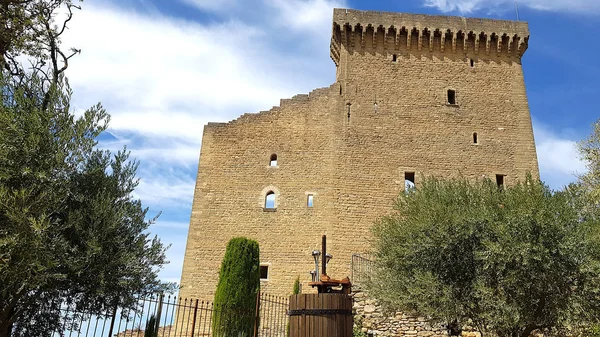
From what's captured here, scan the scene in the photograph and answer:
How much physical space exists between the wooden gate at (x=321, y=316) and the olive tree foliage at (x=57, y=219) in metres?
3.79

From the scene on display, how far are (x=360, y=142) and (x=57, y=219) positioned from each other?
12463 mm

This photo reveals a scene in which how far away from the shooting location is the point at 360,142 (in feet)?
61.1

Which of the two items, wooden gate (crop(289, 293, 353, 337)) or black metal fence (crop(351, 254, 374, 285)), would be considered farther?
black metal fence (crop(351, 254, 374, 285))

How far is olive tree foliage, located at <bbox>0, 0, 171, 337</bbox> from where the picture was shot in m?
7.84

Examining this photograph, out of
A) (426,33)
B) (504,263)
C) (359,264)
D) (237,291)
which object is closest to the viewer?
(504,263)

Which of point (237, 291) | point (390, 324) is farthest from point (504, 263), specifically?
point (237, 291)

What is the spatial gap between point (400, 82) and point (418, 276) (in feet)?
35.4

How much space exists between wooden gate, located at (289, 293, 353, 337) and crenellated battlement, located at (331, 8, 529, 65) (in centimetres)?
1491

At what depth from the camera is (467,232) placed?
1113 cm

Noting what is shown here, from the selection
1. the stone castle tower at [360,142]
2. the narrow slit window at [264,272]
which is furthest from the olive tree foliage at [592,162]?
the narrow slit window at [264,272]

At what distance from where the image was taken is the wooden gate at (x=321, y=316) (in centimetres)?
693

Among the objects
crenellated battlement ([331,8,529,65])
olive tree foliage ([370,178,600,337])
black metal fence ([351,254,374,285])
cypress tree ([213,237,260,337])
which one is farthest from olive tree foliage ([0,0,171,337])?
crenellated battlement ([331,8,529,65])

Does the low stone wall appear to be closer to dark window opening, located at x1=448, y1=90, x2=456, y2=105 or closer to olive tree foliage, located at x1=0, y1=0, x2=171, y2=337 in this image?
olive tree foliage, located at x1=0, y1=0, x2=171, y2=337

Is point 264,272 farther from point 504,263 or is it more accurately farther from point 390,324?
point 504,263
